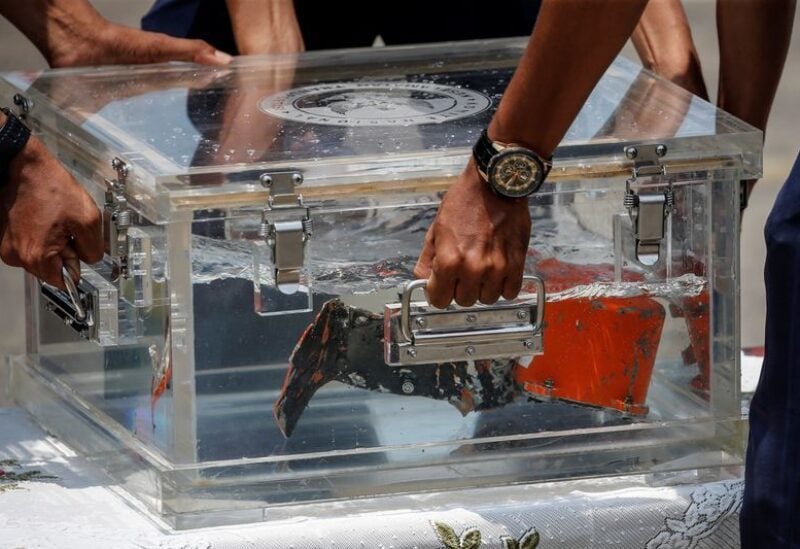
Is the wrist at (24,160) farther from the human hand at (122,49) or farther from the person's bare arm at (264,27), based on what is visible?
the person's bare arm at (264,27)

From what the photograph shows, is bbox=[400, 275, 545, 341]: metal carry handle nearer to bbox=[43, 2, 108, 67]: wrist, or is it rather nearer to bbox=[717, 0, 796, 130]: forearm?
bbox=[717, 0, 796, 130]: forearm

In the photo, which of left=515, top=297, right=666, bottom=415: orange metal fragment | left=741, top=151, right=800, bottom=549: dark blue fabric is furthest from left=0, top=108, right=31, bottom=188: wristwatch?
left=741, top=151, right=800, bottom=549: dark blue fabric

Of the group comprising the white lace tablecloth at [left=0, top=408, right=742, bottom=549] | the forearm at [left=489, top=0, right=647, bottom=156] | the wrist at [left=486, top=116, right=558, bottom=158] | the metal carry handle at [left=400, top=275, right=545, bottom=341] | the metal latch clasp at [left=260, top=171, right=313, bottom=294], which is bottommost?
the white lace tablecloth at [left=0, top=408, right=742, bottom=549]

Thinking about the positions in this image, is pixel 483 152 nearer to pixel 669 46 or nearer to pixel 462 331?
pixel 462 331

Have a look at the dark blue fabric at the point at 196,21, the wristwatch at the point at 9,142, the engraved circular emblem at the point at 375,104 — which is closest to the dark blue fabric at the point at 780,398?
the engraved circular emblem at the point at 375,104

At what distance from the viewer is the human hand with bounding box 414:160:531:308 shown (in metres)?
1.08

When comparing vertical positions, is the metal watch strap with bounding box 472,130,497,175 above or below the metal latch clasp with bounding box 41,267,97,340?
above

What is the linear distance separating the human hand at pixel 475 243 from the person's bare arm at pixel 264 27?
62cm

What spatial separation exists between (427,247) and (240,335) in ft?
0.52

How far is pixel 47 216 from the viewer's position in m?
1.16

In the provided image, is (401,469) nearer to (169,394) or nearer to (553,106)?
(169,394)

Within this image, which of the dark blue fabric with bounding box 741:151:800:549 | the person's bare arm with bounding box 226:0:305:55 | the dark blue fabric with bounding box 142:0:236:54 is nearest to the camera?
the dark blue fabric with bounding box 741:151:800:549

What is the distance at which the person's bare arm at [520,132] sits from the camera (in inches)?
40.7

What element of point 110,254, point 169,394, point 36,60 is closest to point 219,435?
point 169,394
